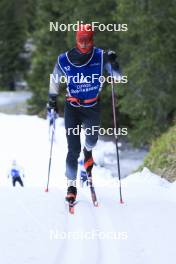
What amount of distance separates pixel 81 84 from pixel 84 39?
0.58 metres

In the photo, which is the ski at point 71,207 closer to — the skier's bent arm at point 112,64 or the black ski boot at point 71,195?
the black ski boot at point 71,195

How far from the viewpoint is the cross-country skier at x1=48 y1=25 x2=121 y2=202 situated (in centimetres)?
655

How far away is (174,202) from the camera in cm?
698

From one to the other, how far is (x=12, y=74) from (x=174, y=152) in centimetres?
5506

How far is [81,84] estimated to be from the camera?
6.66 m

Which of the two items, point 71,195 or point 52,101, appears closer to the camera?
point 71,195

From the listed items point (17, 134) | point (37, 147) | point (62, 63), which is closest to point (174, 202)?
point (62, 63)

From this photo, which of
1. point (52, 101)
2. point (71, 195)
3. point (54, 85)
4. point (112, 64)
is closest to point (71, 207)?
point (71, 195)

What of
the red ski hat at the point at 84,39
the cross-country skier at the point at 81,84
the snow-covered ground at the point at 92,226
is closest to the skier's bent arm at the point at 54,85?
the cross-country skier at the point at 81,84

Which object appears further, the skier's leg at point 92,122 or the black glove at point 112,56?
the skier's leg at point 92,122

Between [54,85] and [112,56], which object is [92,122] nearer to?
[54,85]

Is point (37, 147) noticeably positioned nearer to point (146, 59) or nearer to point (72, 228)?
point (146, 59)

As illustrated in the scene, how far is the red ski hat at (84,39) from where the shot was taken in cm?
646

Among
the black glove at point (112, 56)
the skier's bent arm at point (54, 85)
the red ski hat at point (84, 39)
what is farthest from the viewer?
the skier's bent arm at point (54, 85)
